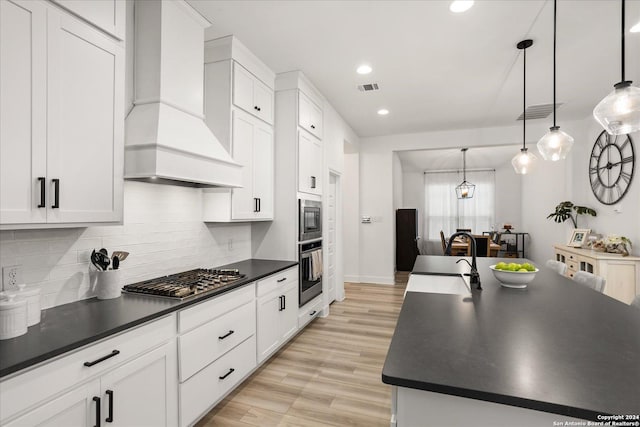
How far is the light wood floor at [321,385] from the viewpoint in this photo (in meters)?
2.18

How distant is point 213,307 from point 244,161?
1417 millimetres

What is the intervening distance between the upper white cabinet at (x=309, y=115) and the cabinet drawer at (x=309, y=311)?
6.95 feet

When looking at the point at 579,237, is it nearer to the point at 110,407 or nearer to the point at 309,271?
the point at 309,271

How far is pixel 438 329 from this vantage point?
4.46 feet

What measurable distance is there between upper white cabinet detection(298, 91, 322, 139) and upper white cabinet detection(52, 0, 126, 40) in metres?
1.97

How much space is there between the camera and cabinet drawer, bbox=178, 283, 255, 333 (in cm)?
189

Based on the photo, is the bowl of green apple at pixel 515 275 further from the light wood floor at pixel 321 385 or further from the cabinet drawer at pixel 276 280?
the cabinet drawer at pixel 276 280

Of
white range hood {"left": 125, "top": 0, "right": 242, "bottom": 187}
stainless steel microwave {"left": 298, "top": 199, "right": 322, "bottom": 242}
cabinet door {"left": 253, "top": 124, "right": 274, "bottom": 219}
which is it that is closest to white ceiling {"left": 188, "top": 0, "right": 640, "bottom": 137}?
white range hood {"left": 125, "top": 0, "right": 242, "bottom": 187}

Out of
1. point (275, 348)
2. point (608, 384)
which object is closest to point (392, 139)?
point (275, 348)

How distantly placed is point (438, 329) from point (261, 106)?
275 cm

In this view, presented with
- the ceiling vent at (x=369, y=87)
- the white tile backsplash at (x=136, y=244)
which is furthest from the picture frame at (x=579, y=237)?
the white tile backsplash at (x=136, y=244)

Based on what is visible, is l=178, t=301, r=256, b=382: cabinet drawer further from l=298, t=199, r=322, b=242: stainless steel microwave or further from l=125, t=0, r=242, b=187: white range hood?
l=298, t=199, r=322, b=242: stainless steel microwave

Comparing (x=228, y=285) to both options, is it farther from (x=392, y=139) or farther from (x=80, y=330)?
(x=392, y=139)

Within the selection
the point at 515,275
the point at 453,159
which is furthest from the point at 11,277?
the point at 453,159
